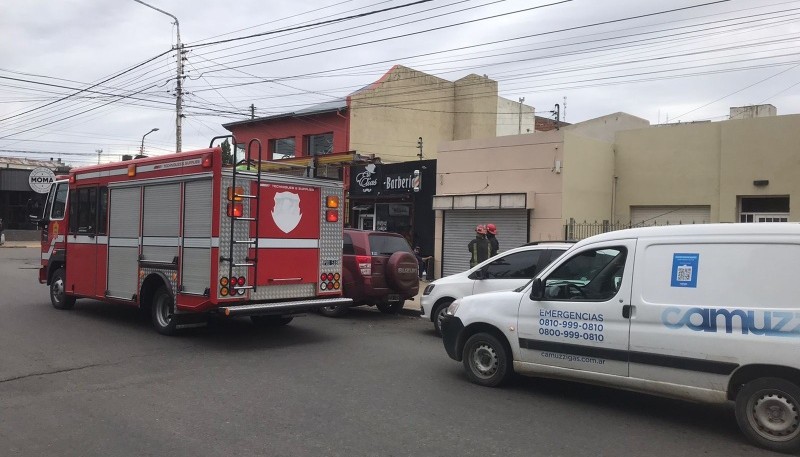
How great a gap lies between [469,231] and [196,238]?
11.2 m

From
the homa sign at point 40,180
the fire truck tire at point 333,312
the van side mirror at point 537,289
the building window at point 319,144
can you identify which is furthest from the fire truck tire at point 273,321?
the homa sign at point 40,180

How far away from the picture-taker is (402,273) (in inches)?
480

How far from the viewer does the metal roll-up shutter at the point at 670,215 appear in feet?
55.9

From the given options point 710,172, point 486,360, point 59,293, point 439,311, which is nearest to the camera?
point 486,360

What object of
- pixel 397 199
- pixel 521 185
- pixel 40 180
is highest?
pixel 40 180

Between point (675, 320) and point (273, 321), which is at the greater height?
point (675, 320)

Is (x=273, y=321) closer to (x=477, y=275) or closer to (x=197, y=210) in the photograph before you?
(x=197, y=210)

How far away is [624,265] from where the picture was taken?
6.07 m

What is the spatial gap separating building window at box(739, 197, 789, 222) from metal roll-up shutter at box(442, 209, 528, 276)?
5.76 metres

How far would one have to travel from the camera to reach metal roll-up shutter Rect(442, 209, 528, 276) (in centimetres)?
1759

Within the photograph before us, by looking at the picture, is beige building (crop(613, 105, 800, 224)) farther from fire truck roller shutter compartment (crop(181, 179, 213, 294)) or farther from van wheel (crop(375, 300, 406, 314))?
fire truck roller shutter compartment (crop(181, 179, 213, 294))

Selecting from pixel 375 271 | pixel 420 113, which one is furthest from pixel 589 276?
pixel 420 113

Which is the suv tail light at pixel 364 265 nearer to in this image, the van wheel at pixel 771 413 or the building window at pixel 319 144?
the van wheel at pixel 771 413

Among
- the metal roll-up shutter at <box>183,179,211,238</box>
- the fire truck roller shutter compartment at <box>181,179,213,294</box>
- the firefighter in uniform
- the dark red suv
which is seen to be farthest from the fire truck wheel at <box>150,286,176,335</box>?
the firefighter in uniform
